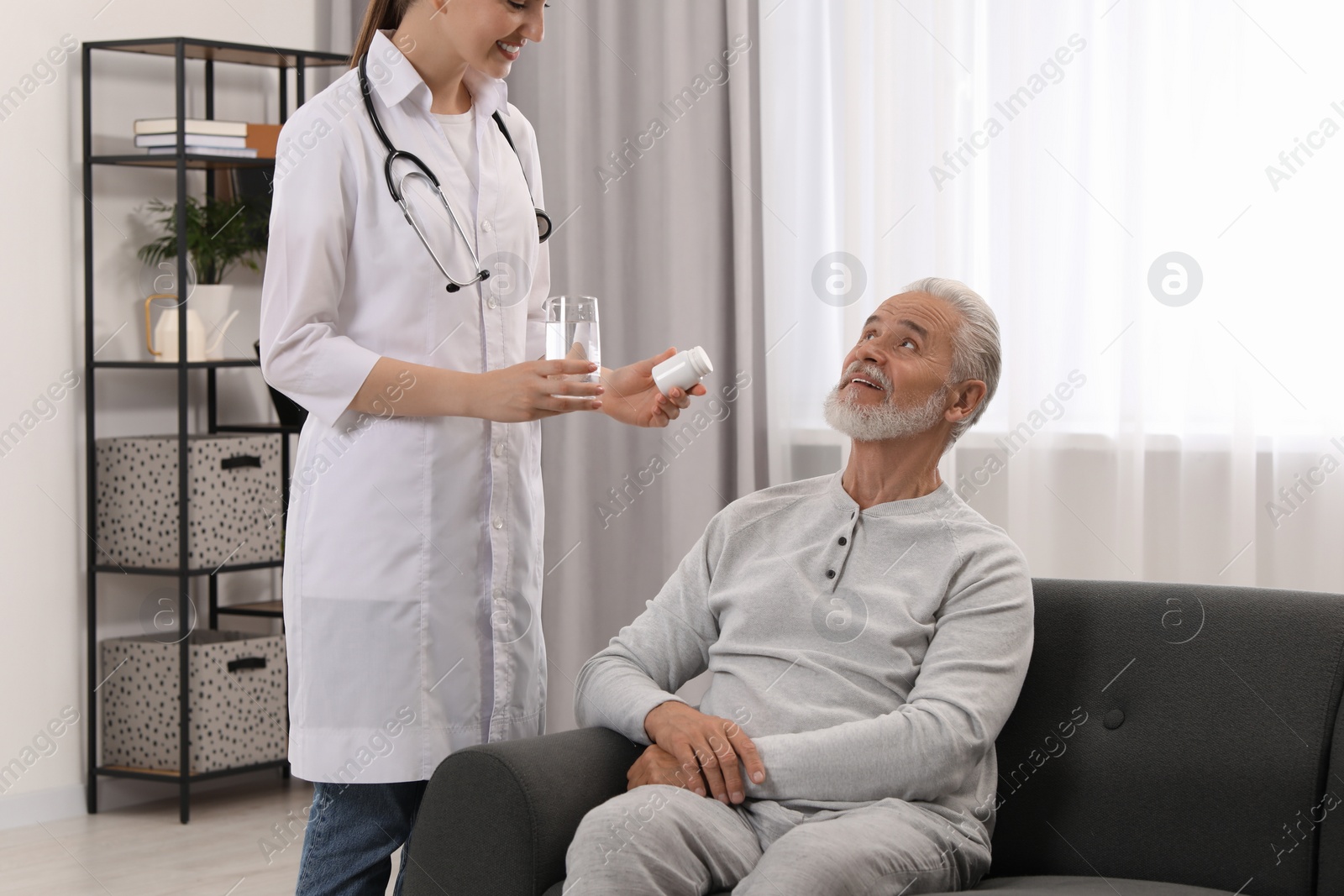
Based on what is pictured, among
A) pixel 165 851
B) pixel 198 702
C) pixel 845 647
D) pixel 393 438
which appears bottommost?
pixel 165 851

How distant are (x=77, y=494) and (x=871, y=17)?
2.37 metres

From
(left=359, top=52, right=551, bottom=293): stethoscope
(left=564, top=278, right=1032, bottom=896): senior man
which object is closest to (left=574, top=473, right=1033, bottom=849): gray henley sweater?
(left=564, top=278, right=1032, bottom=896): senior man

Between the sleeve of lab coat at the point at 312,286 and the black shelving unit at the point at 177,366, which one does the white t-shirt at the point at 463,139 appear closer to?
the sleeve of lab coat at the point at 312,286

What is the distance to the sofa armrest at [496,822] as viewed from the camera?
163 centimetres

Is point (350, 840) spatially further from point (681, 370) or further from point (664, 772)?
point (681, 370)

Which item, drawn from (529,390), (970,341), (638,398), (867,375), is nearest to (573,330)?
(529,390)

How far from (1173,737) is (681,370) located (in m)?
0.80

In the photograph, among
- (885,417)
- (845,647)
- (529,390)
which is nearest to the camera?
(529,390)

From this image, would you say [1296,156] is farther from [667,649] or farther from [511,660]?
[511,660]

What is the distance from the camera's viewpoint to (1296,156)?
8.39 feet

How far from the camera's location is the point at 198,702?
3480 mm

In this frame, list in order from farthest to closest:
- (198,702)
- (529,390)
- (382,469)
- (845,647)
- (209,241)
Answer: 1. (209,241)
2. (198,702)
3. (845,647)
4. (382,469)
5. (529,390)

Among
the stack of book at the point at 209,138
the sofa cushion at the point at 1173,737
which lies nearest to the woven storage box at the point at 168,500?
the stack of book at the point at 209,138

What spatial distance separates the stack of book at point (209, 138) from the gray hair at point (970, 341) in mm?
2167
